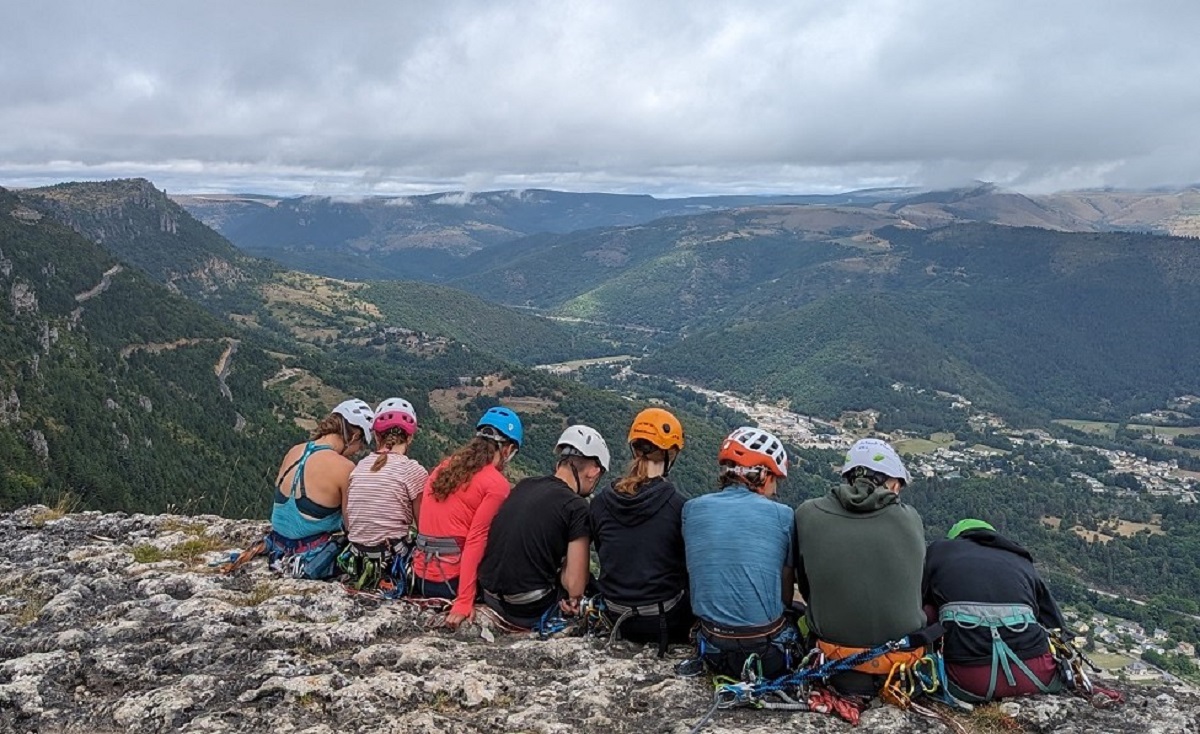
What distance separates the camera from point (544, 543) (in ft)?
25.6

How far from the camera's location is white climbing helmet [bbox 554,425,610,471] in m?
7.98

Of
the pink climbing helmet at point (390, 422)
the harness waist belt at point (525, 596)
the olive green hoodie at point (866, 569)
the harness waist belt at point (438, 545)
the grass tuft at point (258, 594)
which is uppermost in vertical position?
the pink climbing helmet at point (390, 422)

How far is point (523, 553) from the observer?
7758 mm

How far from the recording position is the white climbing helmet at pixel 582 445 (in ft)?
26.2

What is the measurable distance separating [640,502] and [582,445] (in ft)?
3.44

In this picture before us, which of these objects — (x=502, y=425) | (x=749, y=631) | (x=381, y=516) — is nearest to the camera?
(x=749, y=631)

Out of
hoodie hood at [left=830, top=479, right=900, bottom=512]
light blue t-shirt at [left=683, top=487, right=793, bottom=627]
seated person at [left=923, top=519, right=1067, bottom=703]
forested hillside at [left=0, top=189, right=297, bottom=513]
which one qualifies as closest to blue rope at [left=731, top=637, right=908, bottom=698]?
light blue t-shirt at [left=683, top=487, right=793, bottom=627]

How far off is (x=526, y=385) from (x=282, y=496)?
14373 cm

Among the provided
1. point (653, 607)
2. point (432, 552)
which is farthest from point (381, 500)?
point (653, 607)

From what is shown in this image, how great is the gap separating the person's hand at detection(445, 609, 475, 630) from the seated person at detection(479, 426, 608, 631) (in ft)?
0.79

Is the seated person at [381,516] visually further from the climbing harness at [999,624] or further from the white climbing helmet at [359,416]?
the climbing harness at [999,624]

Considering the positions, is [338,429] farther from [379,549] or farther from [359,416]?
[379,549]

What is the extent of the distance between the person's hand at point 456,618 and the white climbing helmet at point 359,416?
2889 mm

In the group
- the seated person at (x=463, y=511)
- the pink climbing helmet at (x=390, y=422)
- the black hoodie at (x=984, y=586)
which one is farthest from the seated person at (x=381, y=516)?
the black hoodie at (x=984, y=586)
